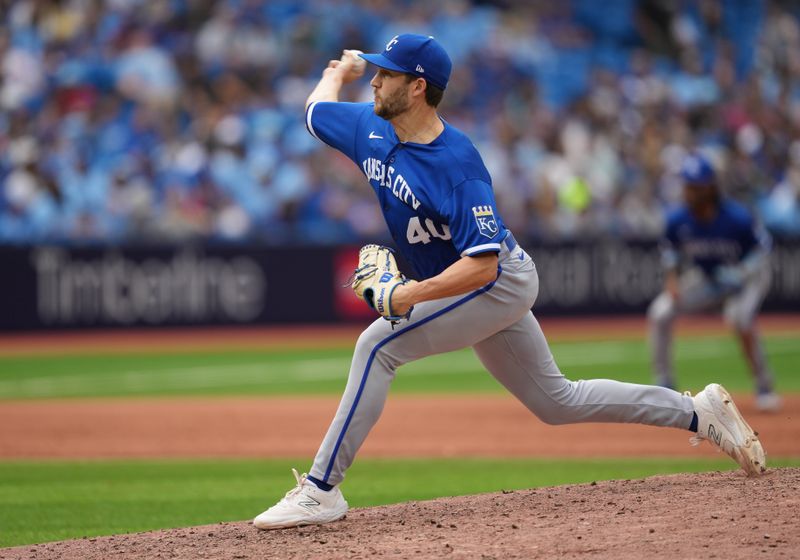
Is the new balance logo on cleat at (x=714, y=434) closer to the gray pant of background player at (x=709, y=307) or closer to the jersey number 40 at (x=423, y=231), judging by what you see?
the jersey number 40 at (x=423, y=231)

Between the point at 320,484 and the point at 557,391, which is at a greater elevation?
the point at 557,391

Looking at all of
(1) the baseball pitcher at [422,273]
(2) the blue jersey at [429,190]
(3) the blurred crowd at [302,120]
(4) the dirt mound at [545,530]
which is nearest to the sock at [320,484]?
(1) the baseball pitcher at [422,273]

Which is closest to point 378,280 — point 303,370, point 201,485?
point 201,485

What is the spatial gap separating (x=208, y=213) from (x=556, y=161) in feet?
19.6

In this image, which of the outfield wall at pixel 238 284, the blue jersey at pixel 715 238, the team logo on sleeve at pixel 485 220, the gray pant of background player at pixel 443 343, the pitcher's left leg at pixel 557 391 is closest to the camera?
the team logo on sleeve at pixel 485 220

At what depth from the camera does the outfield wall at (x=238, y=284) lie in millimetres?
18062

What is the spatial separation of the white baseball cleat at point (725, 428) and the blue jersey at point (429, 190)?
156 cm

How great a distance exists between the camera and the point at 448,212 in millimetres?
5176

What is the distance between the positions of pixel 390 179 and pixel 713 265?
6787mm

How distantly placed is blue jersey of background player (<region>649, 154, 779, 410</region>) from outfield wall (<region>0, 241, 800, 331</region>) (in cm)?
788

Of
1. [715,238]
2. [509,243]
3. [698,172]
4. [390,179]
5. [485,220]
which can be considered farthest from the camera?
[715,238]

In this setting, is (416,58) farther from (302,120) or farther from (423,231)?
(302,120)

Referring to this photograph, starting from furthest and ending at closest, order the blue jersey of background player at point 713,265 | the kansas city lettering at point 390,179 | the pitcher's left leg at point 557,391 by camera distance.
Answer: the blue jersey of background player at point 713,265 → the pitcher's left leg at point 557,391 → the kansas city lettering at point 390,179

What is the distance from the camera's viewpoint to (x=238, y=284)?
61.6ft
